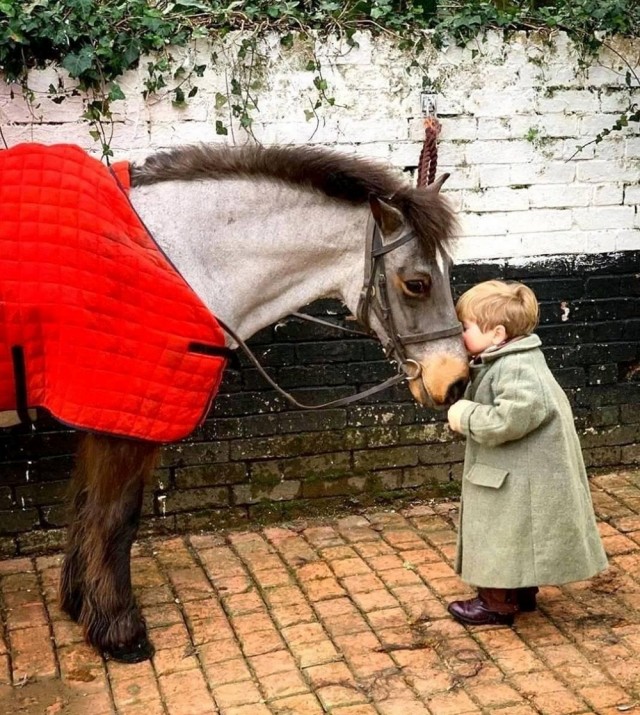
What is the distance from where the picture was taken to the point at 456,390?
3.27 meters

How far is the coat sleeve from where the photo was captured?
10.4 ft

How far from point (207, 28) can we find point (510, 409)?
6.98 feet

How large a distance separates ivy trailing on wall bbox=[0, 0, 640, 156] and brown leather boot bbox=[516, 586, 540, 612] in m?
2.28

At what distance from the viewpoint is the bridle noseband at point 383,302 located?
3189 millimetres

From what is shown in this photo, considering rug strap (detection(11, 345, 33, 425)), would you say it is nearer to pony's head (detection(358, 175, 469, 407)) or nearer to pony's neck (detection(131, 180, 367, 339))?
pony's neck (detection(131, 180, 367, 339))

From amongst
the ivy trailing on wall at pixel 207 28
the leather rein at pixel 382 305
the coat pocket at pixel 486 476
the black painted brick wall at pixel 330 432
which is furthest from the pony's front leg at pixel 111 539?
the ivy trailing on wall at pixel 207 28

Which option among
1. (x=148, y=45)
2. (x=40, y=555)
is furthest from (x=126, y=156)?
(x=40, y=555)

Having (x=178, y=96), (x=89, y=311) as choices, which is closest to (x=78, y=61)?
(x=178, y=96)

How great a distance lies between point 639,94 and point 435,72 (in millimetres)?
1100

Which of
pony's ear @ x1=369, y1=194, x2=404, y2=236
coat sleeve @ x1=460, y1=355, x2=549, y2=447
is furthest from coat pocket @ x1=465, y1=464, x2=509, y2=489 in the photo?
pony's ear @ x1=369, y1=194, x2=404, y2=236

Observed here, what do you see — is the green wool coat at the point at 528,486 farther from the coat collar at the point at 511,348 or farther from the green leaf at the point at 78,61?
the green leaf at the point at 78,61

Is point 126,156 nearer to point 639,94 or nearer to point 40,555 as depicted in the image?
point 40,555

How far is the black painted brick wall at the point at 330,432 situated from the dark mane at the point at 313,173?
1.19 meters

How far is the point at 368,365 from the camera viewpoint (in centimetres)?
446
